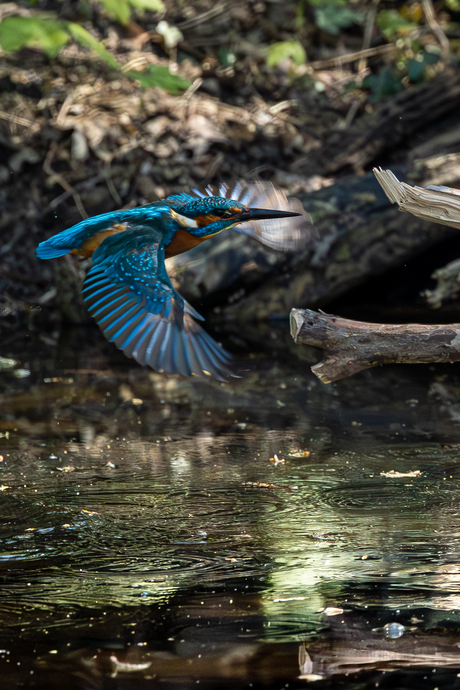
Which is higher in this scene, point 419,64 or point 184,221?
→ point 419,64

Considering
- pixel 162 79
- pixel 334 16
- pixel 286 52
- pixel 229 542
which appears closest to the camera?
pixel 229 542

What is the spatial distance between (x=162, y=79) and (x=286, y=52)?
5.44ft

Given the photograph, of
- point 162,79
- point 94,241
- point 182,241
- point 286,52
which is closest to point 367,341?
point 182,241

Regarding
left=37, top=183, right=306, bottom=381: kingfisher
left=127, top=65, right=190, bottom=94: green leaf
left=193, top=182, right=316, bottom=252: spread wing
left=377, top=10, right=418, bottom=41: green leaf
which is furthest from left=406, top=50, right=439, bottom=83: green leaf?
left=37, top=183, right=306, bottom=381: kingfisher

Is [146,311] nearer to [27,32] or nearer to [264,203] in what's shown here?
[264,203]

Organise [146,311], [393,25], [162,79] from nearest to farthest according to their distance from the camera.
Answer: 1. [146,311]
2. [162,79]
3. [393,25]

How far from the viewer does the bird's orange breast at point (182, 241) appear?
2.72 meters

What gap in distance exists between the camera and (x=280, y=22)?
30.1 feet

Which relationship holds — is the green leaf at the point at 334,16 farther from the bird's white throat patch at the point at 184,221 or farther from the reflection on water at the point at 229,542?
the bird's white throat patch at the point at 184,221

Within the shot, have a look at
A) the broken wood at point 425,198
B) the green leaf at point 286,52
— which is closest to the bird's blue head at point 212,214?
the broken wood at point 425,198

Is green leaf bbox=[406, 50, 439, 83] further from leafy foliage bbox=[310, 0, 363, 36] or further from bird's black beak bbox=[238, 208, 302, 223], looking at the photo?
bird's black beak bbox=[238, 208, 302, 223]

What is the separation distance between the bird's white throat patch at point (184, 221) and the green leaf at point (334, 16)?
278 inches

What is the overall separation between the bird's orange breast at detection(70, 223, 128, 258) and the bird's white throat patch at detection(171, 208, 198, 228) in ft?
0.66

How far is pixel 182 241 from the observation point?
277 centimetres
